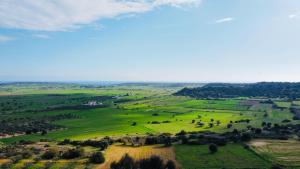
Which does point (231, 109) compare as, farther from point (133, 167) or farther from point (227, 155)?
point (133, 167)

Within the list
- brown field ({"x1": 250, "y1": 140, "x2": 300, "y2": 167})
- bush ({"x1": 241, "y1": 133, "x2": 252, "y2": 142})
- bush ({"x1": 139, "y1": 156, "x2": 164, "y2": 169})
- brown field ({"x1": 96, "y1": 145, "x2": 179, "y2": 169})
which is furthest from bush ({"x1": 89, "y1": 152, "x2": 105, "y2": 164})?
bush ({"x1": 241, "y1": 133, "x2": 252, "y2": 142})

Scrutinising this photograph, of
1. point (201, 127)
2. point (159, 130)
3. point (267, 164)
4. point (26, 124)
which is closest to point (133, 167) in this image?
point (267, 164)

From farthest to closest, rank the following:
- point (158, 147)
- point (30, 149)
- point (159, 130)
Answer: point (159, 130), point (158, 147), point (30, 149)

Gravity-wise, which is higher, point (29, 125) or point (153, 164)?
point (153, 164)

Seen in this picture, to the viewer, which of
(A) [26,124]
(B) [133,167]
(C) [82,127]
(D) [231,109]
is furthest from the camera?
(D) [231,109]

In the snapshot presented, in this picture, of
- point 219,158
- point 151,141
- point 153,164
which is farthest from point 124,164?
point 151,141

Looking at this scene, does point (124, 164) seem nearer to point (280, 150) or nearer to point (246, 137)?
point (280, 150)
